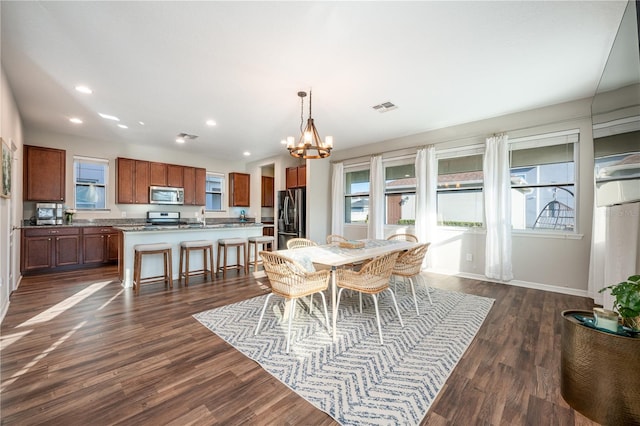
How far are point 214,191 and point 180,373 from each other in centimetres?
642

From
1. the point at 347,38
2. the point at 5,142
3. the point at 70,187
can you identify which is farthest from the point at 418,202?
the point at 70,187

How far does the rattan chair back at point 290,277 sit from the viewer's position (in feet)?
7.53

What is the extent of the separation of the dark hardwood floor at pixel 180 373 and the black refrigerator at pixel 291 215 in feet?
11.4

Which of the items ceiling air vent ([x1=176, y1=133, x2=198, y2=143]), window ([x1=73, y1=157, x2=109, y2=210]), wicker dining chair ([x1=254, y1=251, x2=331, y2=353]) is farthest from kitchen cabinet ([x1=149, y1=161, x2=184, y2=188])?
wicker dining chair ([x1=254, y1=251, x2=331, y2=353])

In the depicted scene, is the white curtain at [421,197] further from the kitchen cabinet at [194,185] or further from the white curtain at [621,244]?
the kitchen cabinet at [194,185]

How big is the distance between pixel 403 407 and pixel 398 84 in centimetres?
323

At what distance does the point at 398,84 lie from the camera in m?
3.20

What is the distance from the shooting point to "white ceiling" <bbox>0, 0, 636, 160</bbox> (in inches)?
81.0

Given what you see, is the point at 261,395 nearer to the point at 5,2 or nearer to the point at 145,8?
the point at 145,8

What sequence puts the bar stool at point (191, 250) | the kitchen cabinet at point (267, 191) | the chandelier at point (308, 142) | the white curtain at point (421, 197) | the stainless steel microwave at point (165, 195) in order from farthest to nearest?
the kitchen cabinet at point (267, 191) < the stainless steel microwave at point (165, 195) < the white curtain at point (421, 197) < the bar stool at point (191, 250) < the chandelier at point (308, 142)

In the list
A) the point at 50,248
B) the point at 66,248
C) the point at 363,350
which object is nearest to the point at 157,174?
the point at 66,248

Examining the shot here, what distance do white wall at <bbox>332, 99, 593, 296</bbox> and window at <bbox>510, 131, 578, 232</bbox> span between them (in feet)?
0.39

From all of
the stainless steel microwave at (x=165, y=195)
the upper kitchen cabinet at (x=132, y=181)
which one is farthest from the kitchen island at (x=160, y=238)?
the stainless steel microwave at (x=165, y=195)

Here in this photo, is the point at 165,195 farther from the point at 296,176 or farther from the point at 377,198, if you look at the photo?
the point at 377,198
